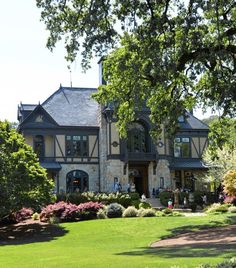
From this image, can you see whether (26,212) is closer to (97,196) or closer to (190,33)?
(97,196)

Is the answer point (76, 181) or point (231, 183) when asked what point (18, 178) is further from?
point (76, 181)

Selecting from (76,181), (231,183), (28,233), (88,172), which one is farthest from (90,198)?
(88,172)

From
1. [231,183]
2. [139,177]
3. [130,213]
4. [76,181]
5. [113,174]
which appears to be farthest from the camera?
[139,177]

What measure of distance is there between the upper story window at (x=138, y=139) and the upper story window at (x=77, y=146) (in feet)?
14.2

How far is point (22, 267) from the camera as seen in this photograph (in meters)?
13.3

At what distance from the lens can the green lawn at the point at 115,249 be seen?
12820 millimetres

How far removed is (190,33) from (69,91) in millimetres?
37865

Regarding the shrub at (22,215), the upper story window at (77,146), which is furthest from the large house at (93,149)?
the shrub at (22,215)

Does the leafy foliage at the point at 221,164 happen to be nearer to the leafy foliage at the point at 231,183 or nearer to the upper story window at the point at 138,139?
the upper story window at the point at 138,139

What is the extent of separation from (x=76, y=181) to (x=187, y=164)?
→ 37.6ft

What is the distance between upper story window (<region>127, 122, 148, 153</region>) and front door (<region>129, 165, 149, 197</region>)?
2043mm

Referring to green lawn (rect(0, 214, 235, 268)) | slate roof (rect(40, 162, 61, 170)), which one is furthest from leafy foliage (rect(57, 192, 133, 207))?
slate roof (rect(40, 162, 61, 170))

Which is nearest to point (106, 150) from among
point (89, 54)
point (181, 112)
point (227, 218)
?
point (227, 218)

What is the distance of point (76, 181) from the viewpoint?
47969 millimetres
